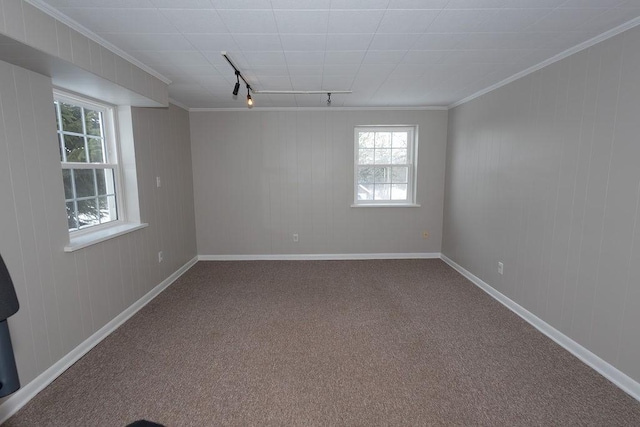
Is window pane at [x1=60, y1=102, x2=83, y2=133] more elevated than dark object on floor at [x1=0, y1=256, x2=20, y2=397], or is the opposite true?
window pane at [x1=60, y1=102, x2=83, y2=133]

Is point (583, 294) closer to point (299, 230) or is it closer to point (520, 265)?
point (520, 265)

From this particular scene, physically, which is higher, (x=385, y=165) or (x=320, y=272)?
(x=385, y=165)

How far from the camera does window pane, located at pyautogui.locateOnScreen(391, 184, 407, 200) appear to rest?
16.0ft

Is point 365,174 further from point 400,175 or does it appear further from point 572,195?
point 572,195

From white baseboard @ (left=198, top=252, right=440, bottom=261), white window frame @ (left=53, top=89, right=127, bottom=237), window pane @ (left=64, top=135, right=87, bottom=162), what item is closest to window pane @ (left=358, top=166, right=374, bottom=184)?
white baseboard @ (left=198, top=252, right=440, bottom=261)

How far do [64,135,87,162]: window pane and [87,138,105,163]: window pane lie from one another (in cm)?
10

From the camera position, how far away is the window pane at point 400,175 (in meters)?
4.85

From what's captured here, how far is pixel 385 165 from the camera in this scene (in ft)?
15.8

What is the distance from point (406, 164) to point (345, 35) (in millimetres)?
2976

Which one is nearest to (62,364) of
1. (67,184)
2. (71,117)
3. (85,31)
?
(67,184)

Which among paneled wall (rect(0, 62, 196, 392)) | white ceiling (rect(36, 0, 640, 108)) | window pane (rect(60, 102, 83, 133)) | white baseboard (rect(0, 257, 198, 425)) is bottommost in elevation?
white baseboard (rect(0, 257, 198, 425))

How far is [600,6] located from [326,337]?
2.89 meters

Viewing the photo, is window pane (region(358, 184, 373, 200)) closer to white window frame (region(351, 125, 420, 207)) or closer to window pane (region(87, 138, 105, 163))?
white window frame (region(351, 125, 420, 207))

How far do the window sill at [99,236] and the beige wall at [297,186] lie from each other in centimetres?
161
